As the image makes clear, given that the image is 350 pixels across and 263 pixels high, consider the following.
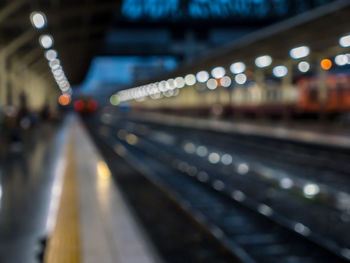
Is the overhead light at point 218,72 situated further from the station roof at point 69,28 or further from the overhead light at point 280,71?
the overhead light at point 280,71

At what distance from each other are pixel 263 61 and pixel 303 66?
2034 millimetres

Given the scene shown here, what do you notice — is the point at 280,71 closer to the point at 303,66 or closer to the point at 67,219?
the point at 303,66

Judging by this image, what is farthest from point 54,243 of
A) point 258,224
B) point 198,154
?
point 198,154

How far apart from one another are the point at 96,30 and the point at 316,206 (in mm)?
Result: 12953

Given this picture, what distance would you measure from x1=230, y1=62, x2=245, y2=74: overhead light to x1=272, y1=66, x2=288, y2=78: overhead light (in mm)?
1825

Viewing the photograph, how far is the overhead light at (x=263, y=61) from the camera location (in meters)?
23.2

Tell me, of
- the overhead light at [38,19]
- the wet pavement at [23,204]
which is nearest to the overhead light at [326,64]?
the overhead light at [38,19]

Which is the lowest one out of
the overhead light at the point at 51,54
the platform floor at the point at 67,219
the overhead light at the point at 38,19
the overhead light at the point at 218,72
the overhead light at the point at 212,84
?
the platform floor at the point at 67,219

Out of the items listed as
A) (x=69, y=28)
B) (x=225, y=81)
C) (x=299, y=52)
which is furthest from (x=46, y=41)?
(x=225, y=81)

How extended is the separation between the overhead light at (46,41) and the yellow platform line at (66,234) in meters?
12.9

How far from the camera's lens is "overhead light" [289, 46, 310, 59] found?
62.9 feet

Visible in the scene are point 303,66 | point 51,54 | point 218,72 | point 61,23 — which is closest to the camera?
point 61,23

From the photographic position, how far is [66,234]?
5027 millimetres

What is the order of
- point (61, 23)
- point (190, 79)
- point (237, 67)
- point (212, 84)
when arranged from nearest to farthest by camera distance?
1. point (61, 23)
2. point (237, 67)
3. point (212, 84)
4. point (190, 79)
